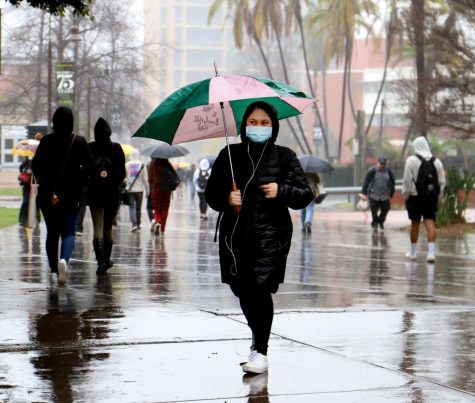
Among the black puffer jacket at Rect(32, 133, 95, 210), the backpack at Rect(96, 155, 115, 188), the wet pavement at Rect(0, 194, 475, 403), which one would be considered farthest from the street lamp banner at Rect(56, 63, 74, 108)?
the black puffer jacket at Rect(32, 133, 95, 210)

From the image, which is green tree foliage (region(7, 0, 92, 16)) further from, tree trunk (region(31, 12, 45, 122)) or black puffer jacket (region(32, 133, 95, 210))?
tree trunk (region(31, 12, 45, 122))

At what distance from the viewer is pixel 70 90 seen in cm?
3312

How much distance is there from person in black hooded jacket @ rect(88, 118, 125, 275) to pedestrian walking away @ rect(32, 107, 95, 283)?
127 centimetres

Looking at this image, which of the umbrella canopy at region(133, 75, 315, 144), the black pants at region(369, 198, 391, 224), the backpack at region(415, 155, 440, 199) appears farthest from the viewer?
the black pants at region(369, 198, 391, 224)

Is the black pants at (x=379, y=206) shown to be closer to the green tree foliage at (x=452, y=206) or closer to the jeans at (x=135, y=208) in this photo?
the green tree foliage at (x=452, y=206)

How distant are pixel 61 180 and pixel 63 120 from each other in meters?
0.59

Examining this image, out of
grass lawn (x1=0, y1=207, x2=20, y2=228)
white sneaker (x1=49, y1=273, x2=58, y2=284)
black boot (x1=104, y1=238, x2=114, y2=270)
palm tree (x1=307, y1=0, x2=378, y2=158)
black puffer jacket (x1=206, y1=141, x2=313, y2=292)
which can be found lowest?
grass lawn (x1=0, y1=207, x2=20, y2=228)

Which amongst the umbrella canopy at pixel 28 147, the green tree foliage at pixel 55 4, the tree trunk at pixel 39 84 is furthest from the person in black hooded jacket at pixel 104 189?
the tree trunk at pixel 39 84

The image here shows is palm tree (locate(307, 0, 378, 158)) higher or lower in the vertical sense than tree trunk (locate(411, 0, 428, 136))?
higher

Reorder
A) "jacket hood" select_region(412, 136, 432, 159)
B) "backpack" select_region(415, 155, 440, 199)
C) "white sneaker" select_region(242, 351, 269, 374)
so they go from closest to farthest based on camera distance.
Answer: "white sneaker" select_region(242, 351, 269, 374)
"backpack" select_region(415, 155, 440, 199)
"jacket hood" select_region(412, 136, 432, 159)

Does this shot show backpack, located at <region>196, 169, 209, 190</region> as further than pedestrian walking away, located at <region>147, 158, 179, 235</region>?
Yes

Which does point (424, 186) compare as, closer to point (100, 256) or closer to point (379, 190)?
point (100, 256)

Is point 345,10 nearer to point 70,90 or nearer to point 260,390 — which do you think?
point 70,90

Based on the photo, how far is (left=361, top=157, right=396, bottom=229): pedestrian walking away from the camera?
27.2m
